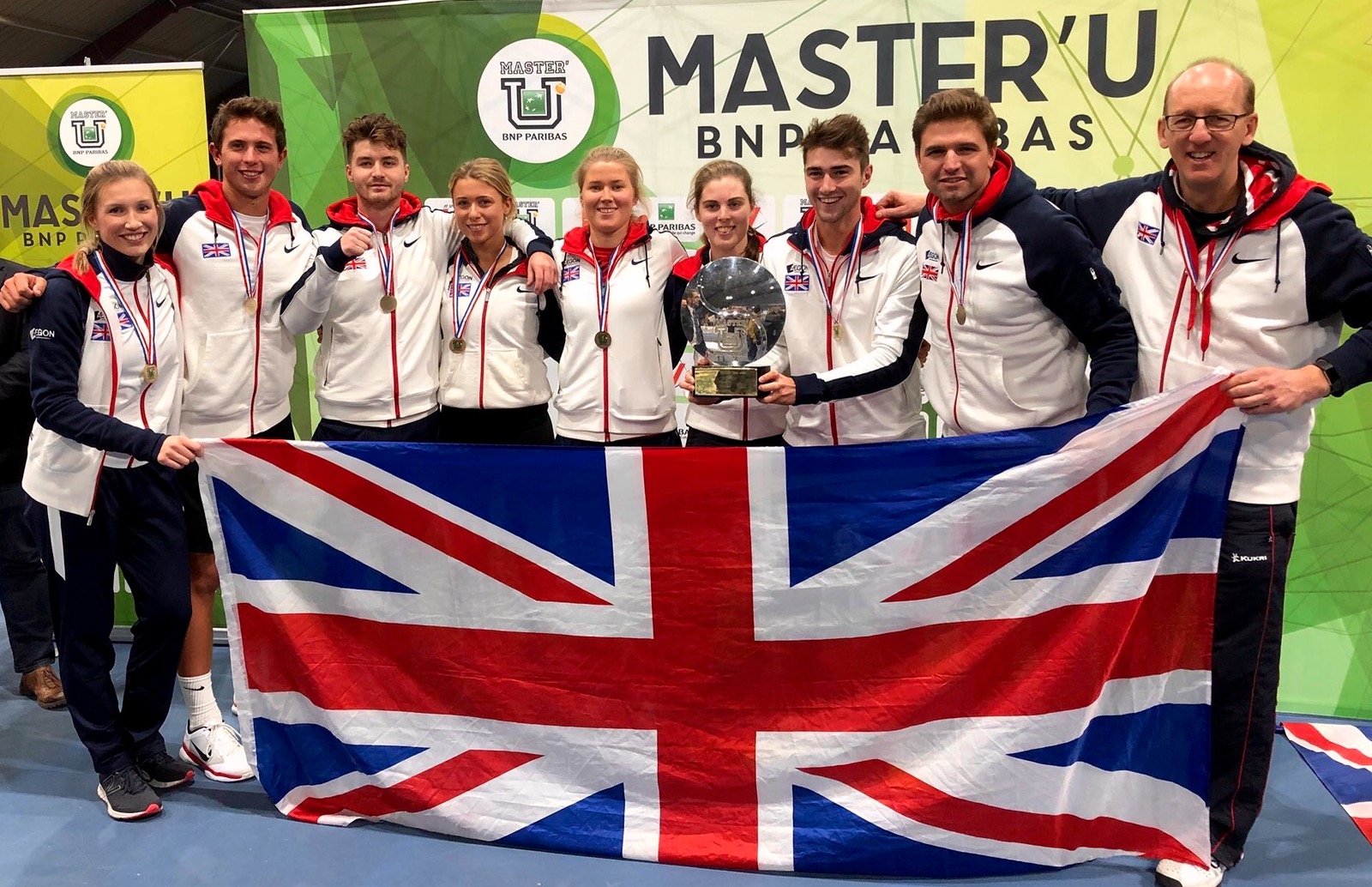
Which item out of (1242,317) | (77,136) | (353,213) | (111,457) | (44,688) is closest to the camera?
(1242,317)

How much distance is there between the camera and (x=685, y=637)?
255 centimetres

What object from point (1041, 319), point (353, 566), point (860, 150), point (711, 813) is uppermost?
point (860, 150)

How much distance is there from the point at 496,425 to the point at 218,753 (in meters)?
1.27

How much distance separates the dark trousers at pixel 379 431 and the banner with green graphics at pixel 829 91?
3.71ft

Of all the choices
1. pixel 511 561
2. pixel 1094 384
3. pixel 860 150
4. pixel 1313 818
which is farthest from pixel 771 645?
pixel 1313 818

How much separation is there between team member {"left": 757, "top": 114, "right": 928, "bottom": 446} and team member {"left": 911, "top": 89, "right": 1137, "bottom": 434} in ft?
0.33

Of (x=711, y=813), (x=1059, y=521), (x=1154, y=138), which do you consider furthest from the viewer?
(x=1154, y=138)

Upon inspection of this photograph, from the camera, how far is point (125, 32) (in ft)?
42.7

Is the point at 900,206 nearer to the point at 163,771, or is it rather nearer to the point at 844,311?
the point at 844,311

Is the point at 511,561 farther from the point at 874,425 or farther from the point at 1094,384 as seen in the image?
the point at 1094,384

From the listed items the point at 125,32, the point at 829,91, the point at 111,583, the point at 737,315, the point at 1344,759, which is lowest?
the point at 1344,759

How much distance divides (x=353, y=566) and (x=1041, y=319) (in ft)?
6.09

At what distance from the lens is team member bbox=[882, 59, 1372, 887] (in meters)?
2.31

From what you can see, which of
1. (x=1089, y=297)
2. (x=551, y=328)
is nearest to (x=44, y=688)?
(x=551, y=328)
